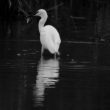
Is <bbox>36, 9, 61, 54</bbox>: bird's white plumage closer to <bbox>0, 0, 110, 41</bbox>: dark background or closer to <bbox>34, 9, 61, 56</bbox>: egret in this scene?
<bbox>34, 9, 61, 56</bbox>: egret

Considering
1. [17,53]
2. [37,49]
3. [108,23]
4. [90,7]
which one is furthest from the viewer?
[90,7]

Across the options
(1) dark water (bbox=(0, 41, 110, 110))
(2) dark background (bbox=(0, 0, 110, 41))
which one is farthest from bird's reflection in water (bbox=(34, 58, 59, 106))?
(2) dark background (bbox=(0, 0, 110, 41))

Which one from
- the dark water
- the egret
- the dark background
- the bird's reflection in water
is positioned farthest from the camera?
the dark background

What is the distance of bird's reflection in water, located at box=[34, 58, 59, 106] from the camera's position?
10109mm

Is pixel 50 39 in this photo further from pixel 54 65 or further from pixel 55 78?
pixel 55 78

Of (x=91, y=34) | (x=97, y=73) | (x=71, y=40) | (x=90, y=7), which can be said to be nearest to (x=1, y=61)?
(x=97, y=73)

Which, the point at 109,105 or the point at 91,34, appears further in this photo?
the point at 91,34

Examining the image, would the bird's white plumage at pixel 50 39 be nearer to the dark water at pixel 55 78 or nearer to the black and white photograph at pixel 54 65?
the black and white photograph at pixel 54 65

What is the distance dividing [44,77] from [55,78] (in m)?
0.22

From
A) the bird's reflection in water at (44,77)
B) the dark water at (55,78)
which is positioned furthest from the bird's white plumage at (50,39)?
the bird's reflection in water at (44,77)

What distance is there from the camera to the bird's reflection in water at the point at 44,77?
10109 millimetres

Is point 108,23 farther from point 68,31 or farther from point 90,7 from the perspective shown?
point 90,7

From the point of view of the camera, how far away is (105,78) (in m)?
12.0

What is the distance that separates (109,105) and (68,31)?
12299 mm
